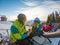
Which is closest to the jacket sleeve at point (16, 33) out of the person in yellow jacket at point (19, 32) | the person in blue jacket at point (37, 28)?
the person in yellow jacket at point (19, 32)

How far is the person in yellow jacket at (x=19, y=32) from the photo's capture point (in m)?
2.38

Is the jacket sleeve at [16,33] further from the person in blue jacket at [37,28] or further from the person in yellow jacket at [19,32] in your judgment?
the person in blue jacket at [37,28]

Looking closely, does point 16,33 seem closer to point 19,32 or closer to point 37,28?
point 19,32

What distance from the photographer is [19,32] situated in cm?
238

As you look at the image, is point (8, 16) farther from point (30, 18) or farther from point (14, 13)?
point (30, 18)

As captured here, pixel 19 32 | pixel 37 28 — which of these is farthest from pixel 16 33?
pixel 37 28

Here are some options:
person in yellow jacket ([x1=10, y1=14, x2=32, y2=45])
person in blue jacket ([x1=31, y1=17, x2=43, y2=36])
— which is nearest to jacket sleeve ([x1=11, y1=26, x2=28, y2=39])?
person in yellow jacket ([x1=10, y1=14, x2=32, y2=45])

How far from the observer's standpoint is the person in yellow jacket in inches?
93.5

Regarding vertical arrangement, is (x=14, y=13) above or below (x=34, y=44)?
above

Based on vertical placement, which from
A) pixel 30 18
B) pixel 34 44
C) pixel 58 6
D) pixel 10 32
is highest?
pixel 58 6

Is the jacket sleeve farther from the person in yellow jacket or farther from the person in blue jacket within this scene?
the person in blue jacket

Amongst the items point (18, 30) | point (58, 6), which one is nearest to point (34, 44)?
point (18, 30)

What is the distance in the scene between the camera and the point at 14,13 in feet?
8.11

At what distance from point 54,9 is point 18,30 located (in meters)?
0.60
